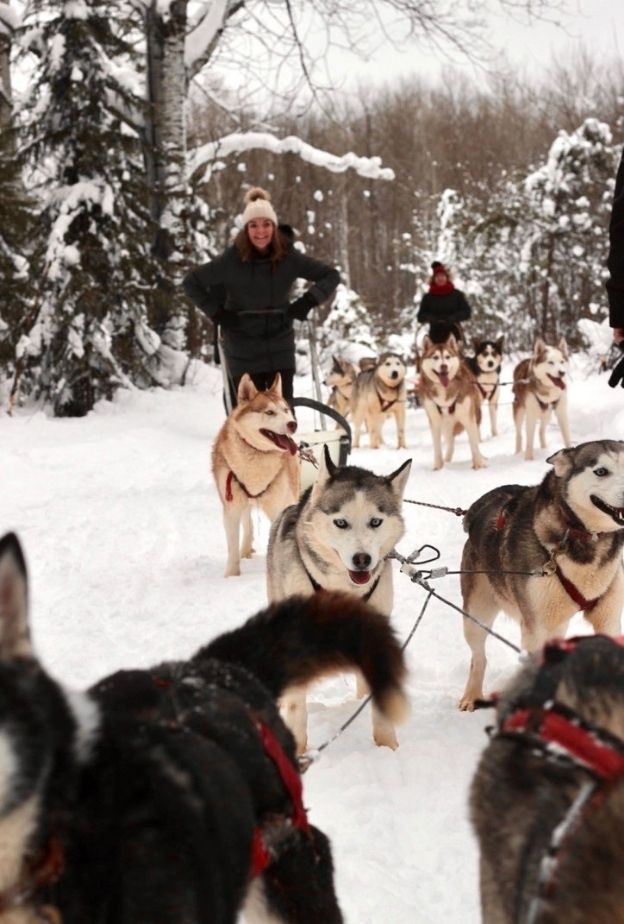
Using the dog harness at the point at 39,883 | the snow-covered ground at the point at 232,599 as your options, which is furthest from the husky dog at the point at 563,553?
the dog harness at the point at 39,883

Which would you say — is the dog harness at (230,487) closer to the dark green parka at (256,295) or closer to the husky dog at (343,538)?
the dark green parka at (256,295)

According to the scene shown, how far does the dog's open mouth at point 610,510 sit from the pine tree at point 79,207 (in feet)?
24.2

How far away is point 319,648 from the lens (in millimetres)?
1509

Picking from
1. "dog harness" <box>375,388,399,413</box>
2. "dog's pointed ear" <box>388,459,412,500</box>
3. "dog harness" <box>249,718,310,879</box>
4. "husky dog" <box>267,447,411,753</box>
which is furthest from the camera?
"dog harness" <box>375,388,399,413</box>

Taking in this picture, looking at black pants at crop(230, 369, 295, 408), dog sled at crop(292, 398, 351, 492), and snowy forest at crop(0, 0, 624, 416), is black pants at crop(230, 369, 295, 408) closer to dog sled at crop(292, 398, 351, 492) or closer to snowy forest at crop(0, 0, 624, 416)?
dog sled at crop(292, 398, 351, 492)

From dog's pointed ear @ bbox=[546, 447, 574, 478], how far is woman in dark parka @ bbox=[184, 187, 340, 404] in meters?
2.69

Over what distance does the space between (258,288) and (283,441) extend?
1.19m

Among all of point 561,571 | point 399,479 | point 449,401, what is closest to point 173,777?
point 561,571

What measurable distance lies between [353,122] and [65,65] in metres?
22.4

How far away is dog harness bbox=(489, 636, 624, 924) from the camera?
0.99 m

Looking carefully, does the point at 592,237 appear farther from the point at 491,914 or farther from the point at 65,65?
the point at 491,914

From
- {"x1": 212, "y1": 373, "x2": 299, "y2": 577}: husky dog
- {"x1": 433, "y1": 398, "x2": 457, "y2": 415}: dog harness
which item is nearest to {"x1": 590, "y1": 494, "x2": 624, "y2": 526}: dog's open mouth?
{"x1": 212, "y1": 373, "x2": 299, "y2": 577}: husky dog

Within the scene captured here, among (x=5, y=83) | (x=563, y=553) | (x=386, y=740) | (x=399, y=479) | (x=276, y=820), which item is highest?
(x=5, y=83)

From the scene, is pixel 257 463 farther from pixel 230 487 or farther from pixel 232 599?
pixel 232 599
